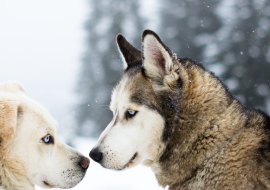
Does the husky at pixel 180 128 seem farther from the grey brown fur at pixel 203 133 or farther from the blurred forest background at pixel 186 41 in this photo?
the blurred forest background at pixel 186 41

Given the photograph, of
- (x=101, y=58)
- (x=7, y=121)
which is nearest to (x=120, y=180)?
(x=7, y=121)

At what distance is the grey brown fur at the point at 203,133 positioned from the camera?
8.00 feet

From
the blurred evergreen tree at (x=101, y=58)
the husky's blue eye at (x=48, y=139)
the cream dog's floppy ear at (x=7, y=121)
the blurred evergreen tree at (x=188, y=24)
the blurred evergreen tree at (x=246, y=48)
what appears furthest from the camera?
the blurred evergreen tree at (x=188, y=24)

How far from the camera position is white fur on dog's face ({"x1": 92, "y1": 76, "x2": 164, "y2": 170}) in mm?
2832

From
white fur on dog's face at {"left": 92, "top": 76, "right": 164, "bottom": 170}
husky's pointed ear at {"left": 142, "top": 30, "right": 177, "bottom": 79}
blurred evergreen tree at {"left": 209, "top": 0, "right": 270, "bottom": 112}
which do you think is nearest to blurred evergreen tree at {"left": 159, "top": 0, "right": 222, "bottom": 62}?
blurred evergreen tree at {"left": 209, "top": 0, "right": 270, "bottom": 112}

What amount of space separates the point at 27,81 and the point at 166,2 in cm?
1325

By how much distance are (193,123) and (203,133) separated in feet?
0.45

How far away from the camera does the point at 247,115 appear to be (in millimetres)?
2764

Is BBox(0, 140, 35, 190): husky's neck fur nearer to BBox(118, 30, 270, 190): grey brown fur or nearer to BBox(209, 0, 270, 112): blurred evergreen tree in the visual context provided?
BBox(118, 30, 270, 190): grey brown fur

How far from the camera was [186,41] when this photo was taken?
1702 cm

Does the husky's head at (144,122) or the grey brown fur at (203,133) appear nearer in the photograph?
the grey brown fur at (203,133)

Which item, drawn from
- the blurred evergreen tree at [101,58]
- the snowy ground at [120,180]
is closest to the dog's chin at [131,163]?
the snowy ground at [120,180]

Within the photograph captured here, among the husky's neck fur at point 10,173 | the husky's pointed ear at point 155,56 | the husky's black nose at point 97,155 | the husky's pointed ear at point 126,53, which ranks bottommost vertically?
the husky's neck fur at point 10,173

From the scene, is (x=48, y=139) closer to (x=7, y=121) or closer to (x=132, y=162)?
(x=7, y=121)
